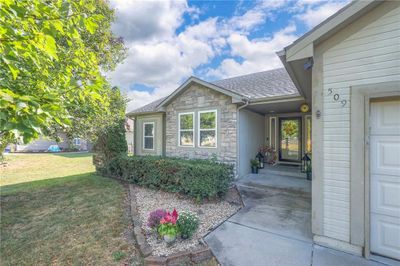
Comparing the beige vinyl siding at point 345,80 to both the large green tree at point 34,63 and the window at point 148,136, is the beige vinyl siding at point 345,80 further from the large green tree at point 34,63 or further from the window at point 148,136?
the window at point 148,136

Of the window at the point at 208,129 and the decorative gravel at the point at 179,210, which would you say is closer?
the decorative gravel at the point at 179,210

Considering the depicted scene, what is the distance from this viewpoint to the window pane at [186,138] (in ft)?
28.6

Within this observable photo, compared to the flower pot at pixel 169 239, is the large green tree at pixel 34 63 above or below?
above

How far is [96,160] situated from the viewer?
10836mm

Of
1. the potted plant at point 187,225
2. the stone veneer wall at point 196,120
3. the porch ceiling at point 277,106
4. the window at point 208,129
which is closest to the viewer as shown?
the potted plant at point 187,225

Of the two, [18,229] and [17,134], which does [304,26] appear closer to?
[17,134]

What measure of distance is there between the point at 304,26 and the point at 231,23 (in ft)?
10.4

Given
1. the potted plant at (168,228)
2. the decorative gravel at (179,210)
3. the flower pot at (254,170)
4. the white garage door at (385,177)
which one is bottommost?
the decorative gravel at (179,210)

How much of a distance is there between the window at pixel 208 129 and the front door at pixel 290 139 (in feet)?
15.0

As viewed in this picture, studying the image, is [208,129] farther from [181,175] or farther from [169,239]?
[169,239]

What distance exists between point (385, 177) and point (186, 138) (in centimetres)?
685

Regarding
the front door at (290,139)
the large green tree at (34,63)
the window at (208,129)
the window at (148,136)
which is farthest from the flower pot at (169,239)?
the front door at (290,139)

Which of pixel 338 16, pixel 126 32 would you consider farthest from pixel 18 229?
pixel 126 32

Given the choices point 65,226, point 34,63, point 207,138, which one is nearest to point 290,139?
point 207,138
